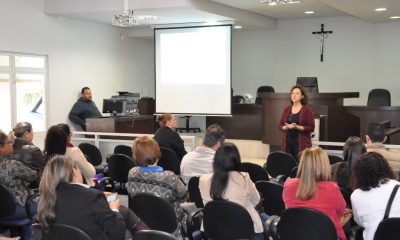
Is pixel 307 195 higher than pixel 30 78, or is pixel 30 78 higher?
pixel 30 78

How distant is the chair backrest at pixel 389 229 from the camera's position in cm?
253

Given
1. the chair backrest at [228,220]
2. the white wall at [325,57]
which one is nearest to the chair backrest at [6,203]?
the chair backrest at [228,220]

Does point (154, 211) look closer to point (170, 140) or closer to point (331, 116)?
point (170, 140)

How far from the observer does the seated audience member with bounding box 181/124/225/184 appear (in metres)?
4.23

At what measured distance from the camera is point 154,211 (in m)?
3.20

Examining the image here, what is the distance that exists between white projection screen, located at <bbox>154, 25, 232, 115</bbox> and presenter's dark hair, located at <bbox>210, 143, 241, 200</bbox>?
5.81 m

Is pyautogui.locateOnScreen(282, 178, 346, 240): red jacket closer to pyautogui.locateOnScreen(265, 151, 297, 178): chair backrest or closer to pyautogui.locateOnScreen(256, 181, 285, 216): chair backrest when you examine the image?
pyautogui.locateOnScreen(256, 181, 285, 216): chair backrest

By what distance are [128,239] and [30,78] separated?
662 centimetres

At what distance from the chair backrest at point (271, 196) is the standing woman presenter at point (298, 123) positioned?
6.81 feet

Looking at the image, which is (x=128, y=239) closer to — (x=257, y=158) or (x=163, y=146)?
(x=163, y=146)

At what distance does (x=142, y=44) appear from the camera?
12.0m

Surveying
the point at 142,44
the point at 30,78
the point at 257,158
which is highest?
the point at 142,44

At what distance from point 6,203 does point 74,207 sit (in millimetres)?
1308

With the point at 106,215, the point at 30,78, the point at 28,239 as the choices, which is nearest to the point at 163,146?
the point at 28,239
